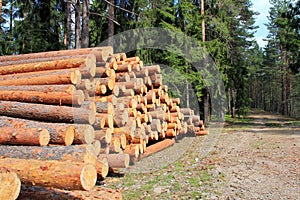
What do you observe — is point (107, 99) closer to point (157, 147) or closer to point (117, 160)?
point (117, 160)

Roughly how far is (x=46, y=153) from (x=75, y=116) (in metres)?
1.44

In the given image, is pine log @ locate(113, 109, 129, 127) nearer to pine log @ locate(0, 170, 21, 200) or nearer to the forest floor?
the forest floor

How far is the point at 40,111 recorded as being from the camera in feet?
16.1

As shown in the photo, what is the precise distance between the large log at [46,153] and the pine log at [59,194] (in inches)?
18.0

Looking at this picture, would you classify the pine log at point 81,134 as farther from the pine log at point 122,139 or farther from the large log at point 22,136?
the pine log at point 122,139

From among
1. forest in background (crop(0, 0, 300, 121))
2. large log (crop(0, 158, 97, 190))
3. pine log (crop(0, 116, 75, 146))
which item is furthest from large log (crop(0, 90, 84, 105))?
forest in background (crop(0, 0, 300, 121))

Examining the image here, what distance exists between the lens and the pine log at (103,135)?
5867 mm

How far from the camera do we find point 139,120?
24.8 ft

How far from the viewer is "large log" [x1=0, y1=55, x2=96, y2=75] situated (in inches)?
249

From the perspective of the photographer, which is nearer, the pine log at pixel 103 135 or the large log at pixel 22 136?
the large log at pixel 22 136

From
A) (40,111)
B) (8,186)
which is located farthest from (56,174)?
(40,111)

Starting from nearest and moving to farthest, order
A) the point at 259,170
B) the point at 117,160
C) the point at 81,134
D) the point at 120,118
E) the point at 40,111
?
the point at 81,134 → the point at 40,111 → the point at 117,160 → the point at 259,170 → the point at 120,118

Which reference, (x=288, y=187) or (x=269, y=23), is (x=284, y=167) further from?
(x=269, y=23)

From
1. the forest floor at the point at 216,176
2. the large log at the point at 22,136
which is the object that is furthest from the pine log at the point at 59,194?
the large log at the point at 22,136
